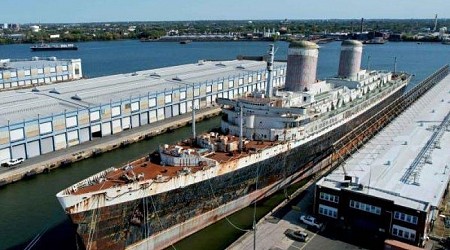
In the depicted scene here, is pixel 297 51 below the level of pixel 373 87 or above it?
above

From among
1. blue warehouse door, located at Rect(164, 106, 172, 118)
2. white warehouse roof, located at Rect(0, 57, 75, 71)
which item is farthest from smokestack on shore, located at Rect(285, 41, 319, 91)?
white warehouse roof, located at Rect(0, 57, 75, 71)

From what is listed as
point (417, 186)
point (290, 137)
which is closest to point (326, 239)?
point (417, 186)

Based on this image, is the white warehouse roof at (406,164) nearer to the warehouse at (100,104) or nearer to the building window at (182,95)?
the warehouse at (100,104)

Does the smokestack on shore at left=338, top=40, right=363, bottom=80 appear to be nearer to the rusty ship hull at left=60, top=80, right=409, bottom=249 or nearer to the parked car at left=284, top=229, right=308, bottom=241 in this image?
the rusty ship hull at left=60, top=80, right=409, bottom=249

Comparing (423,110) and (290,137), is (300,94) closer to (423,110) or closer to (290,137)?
(290,137)

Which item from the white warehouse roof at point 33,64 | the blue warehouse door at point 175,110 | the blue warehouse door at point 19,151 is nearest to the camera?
the blue warehouse door at point 19,151

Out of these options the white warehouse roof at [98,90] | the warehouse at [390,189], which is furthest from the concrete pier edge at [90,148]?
the warehouse at [390,189]

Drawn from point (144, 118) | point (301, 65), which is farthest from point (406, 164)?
point (144, 118)
